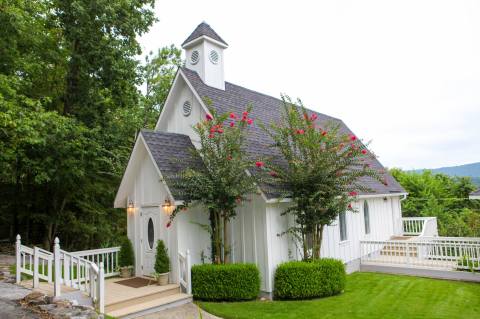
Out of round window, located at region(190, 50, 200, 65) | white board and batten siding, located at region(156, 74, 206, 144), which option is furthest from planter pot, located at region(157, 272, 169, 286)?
round window, located at region(190, 50, 200, 65)

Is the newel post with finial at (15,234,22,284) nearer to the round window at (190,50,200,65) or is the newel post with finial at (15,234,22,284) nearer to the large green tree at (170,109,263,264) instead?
the large green tree at (170,109,263,264)

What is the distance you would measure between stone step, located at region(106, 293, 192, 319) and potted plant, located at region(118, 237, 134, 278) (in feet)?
8.10

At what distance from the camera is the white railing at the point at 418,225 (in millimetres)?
16797

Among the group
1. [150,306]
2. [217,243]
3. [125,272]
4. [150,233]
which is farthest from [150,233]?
[150,306]

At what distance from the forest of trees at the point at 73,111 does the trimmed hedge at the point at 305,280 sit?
9.02 metres

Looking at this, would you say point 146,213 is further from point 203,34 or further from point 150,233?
point 203,34

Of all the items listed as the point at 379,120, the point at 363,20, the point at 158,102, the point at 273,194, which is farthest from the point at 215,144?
the point at 379,120

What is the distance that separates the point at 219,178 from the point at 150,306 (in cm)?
341

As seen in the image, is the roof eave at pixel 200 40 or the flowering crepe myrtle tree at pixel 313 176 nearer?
the flowering crepe myrtle tree at pixel 313 176

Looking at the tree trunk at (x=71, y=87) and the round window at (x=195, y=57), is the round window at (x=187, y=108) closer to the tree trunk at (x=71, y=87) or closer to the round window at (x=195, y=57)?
the round window at (x=195, y=57)

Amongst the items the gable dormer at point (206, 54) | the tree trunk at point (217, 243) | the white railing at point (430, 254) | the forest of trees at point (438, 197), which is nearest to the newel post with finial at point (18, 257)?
the tree trunk at point (217, 243)

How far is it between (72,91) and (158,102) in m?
5.81

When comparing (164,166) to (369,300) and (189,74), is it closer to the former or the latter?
(189,74)

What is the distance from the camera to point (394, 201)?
17641 millimetres
